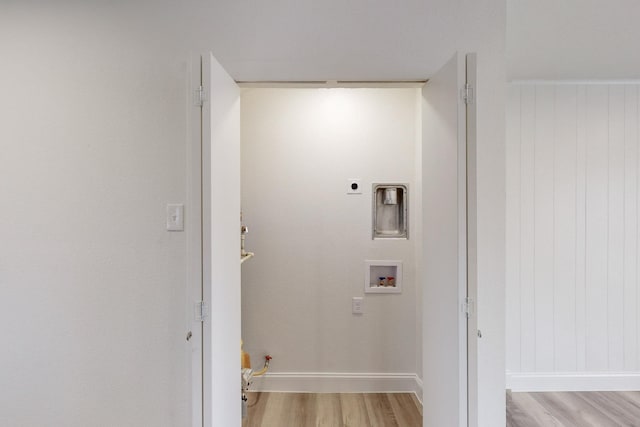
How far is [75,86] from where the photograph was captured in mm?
1692

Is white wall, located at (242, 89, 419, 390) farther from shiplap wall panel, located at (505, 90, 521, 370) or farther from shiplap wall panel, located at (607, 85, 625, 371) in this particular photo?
shiplap wall panel, located at (607, 85, 625, 371)

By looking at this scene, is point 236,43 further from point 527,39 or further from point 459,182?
point 527,39

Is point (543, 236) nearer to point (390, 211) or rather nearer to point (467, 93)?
point (390, 211)

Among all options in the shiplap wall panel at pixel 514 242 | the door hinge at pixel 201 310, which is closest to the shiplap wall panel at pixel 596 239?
the shiplap wall panel at pixel 514 242

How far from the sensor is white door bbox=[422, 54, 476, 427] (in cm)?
140

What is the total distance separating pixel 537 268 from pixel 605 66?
149cm

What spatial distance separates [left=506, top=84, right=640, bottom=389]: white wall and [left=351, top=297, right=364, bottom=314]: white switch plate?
1099 millimetres

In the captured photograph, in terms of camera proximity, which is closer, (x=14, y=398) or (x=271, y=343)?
(x=14, y=398)

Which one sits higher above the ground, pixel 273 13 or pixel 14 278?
pixel 273 13

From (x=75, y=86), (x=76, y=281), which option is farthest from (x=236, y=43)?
(x=76, y=281)

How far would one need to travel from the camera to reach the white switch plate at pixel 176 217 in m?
1.68

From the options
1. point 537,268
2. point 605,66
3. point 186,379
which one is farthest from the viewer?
point 537,268

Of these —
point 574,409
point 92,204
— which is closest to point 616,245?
point 574,409

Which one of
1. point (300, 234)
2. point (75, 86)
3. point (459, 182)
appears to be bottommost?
point (300, 234)
